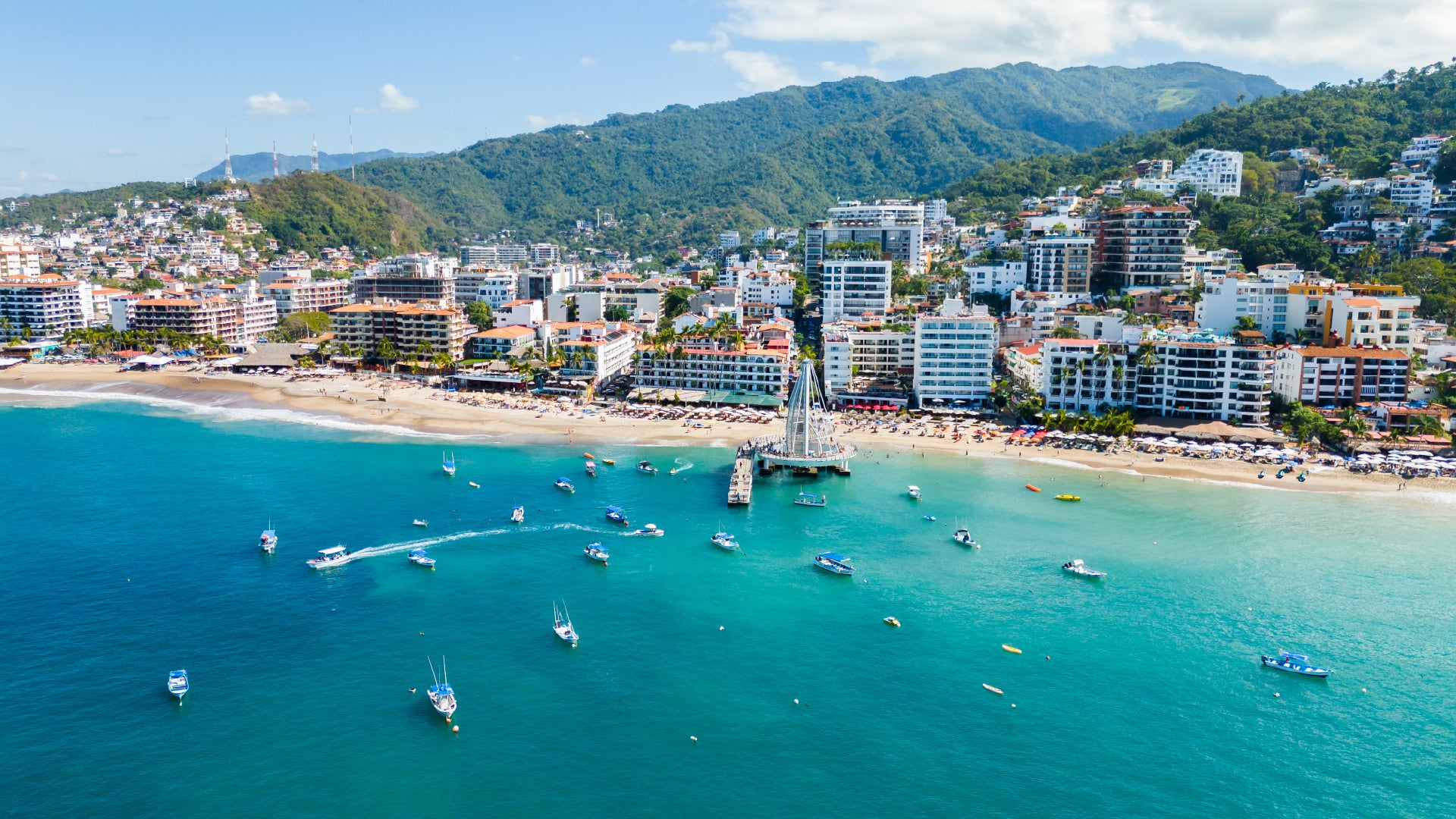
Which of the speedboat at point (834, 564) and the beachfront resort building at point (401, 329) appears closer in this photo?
the speedboat at point (834, 564)

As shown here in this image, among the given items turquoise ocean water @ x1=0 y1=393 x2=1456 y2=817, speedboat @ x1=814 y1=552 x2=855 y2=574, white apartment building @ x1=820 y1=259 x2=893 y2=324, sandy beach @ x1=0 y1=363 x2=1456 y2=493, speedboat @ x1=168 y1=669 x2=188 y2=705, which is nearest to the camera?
turquoise ocean water @ x1=0 y1=393 x2=1456 y2=817

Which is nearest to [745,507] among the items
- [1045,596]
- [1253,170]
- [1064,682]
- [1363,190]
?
[1045,596]

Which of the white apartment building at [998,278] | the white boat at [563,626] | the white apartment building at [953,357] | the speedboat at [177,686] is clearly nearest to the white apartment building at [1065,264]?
the white apartment building at [998,278]

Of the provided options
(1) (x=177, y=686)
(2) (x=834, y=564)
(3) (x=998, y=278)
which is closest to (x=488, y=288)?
(3) (x=998, y=278)

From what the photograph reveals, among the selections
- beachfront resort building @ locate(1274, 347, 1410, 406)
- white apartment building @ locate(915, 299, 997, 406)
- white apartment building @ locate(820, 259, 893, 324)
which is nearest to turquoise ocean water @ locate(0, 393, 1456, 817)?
beachfront resort building @ locate(1274, 347, 1410, 406)

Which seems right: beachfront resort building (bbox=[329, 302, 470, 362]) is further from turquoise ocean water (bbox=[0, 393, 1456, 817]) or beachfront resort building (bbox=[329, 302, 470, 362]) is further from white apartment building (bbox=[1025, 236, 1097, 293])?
white apartment building (bbox=[1025, 236, 1097, 293])

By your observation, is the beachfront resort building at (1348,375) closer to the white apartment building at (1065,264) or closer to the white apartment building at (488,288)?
the white apartment building at (1065,264)

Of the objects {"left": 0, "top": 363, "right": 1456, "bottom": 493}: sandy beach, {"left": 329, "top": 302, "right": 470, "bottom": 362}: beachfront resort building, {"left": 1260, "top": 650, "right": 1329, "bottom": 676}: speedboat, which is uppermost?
{"left": 329, "top": 302, "right": 470, "bottom": 362}: beachfront resort building
